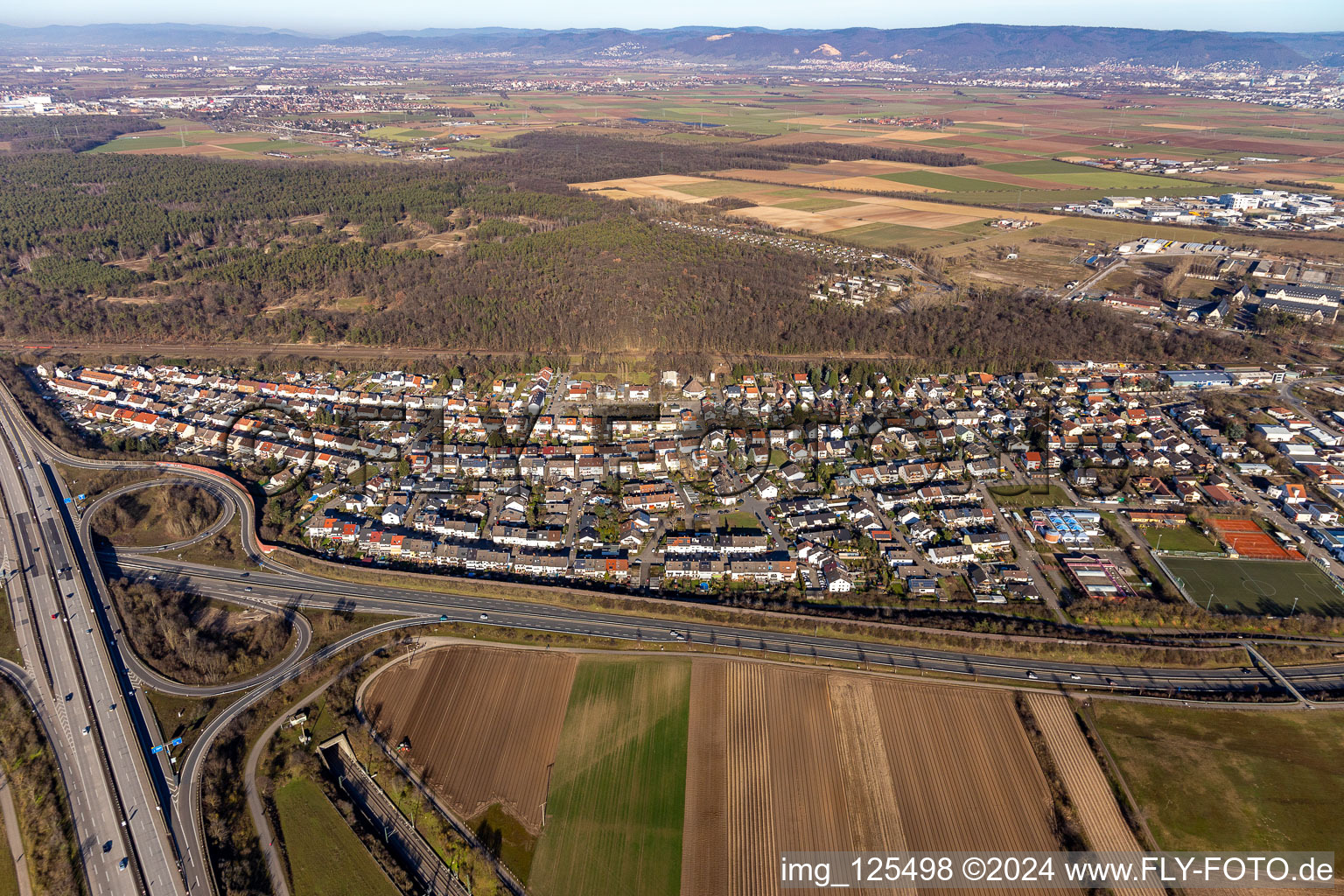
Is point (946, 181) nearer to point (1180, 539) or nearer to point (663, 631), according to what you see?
point (1180, 539)

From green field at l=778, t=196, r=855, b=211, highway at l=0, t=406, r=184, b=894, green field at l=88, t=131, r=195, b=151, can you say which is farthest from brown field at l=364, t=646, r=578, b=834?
green field at l=88, t=131, r=195, b=151

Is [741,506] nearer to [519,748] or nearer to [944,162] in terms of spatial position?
[519,748]

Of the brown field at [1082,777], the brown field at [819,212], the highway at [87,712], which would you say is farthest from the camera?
the brown field at [819,212]

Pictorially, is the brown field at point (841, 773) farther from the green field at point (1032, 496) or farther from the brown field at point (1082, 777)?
the green field at point (1032, 496)

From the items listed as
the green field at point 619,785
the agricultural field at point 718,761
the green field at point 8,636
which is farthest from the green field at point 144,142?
the green field at point 619,785

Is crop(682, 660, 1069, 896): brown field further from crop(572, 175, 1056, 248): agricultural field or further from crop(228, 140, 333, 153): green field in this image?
crop(228, 140, 333, 153): green field
